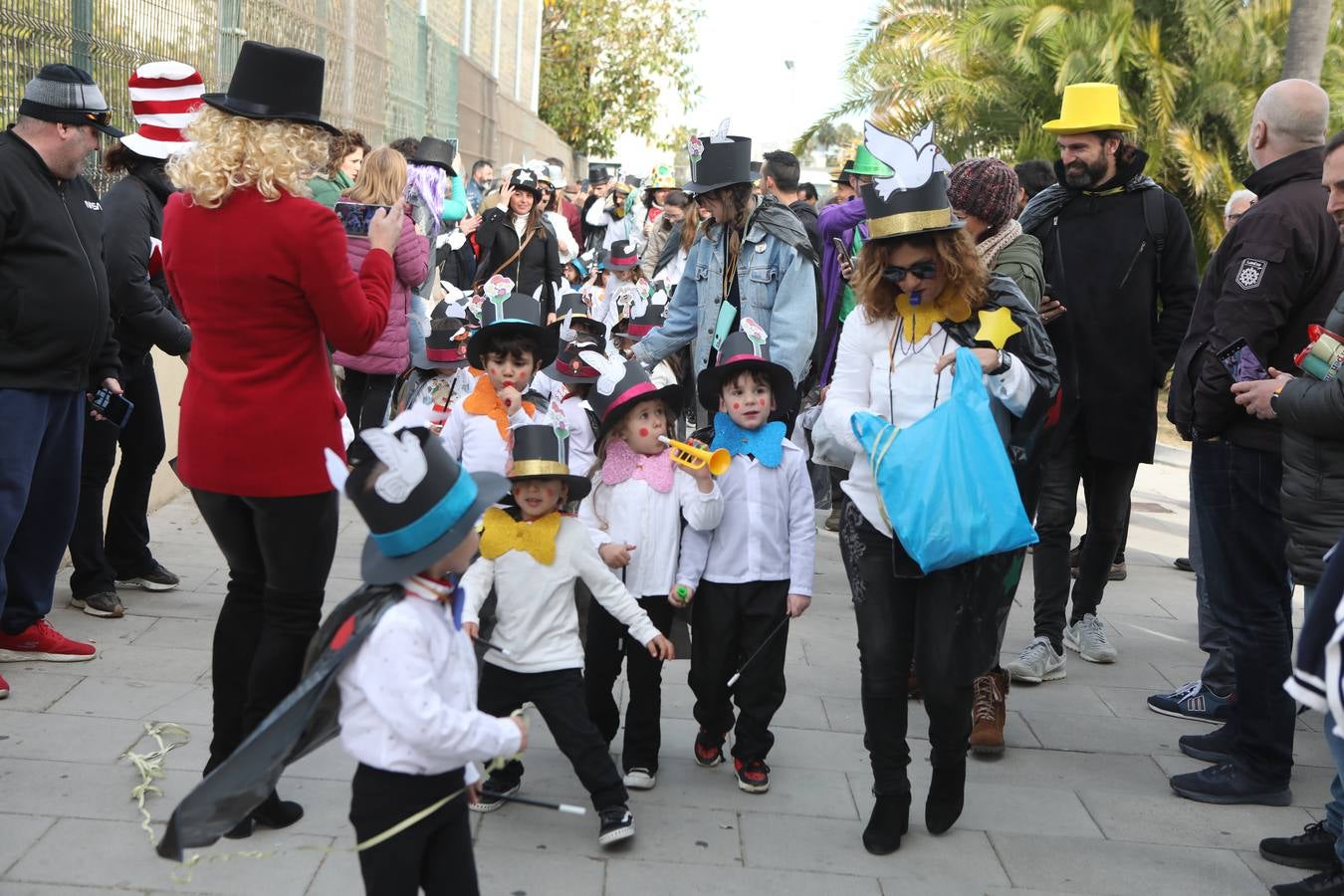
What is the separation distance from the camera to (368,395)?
26.5 feet

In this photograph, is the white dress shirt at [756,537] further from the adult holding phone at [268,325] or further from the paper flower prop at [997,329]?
the adult holding phone at [268,325]

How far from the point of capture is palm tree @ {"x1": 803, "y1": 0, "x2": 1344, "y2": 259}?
1523 centimetres

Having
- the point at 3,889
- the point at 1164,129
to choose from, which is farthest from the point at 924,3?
the point at 3,889

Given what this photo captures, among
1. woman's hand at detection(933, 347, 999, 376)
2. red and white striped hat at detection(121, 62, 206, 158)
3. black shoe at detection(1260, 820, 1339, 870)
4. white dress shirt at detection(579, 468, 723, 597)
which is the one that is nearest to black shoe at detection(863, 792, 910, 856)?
white dress shirt at detection(579, 468, 723, 597)

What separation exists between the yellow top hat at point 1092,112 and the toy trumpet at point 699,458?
2235mm

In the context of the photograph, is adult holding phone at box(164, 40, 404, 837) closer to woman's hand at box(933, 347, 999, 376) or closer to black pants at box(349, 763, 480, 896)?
black pants at box(349, 763, 480, 896)

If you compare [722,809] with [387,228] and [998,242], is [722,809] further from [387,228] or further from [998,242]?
[998,242]

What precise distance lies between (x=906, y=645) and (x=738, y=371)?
3.83 feet

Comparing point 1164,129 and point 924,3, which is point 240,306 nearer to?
point 1164,129

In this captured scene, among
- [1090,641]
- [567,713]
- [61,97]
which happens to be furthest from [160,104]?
[1090,641]

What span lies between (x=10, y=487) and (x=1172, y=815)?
4284 millimetres

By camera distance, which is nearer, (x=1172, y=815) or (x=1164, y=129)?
(x=1172, y=815)

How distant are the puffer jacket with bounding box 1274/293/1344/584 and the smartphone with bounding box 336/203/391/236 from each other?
3898 mm

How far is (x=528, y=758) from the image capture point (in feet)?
16.8
